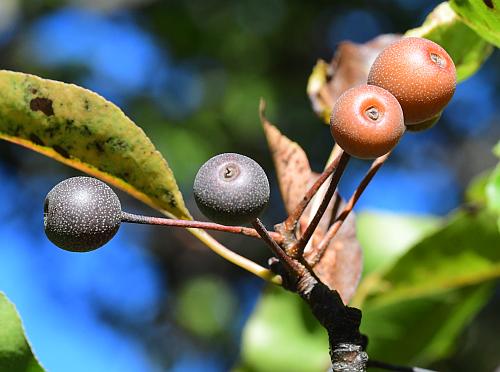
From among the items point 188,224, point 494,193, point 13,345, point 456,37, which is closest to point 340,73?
point 456,37

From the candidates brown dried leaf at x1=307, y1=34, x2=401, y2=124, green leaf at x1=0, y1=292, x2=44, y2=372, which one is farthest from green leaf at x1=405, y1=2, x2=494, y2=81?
green leaf at x1=0, y1=292, x2=44, y2=372

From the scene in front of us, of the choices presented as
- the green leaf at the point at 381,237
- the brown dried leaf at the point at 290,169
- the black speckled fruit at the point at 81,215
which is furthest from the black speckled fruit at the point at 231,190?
the green leaf at the point at 381,237

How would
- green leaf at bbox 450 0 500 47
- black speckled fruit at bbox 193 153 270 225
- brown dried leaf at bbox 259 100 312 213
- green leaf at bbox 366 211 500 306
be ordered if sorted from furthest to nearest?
1. green leaf at bbox 366 211 500 306
2. brown dried leaf at bbox 259 100 312 213
3. green leaf at bbox 450 0 500 47
4. black speckled fruit at bbox 193 153 270 225

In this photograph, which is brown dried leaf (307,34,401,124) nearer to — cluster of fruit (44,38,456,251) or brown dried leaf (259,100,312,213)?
brown dried leaf (259,100,312,213)

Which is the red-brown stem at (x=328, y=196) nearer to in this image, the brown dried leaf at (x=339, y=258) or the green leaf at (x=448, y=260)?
the brown dried leaf at (x=339, y=258)

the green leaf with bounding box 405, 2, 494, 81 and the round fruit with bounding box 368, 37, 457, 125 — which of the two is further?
the green leaf with bounding box 405, 2, 494, 81

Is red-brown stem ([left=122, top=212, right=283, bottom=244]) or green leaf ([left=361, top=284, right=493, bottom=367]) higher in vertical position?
green leaf ([left=361, top=284, right=493, bottom=367])

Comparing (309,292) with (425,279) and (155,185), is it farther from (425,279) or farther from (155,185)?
(425,279)
